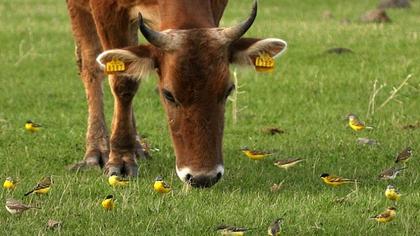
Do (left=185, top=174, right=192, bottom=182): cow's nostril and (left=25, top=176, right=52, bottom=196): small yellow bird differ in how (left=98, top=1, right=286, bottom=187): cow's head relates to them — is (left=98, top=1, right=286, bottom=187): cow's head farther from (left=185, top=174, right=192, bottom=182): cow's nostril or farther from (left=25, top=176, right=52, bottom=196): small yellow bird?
(left=25, top=176, right=52, bottom=196): small yellow bird

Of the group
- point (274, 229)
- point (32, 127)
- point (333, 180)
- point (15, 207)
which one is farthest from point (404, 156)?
point (32, 127)

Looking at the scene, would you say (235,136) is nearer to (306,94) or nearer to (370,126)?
(370,126)

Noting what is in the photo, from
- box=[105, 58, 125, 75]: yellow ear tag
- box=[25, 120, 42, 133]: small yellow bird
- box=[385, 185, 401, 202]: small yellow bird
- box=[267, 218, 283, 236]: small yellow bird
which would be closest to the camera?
box=[267, 218, 283, 236]: small yellow bird

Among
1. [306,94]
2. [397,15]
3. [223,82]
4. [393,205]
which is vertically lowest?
[397,15]

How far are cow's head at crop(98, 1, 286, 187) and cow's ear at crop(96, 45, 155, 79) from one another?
6.6 inches

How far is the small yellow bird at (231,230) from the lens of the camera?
7734 millimetres

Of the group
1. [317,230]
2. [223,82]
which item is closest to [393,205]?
[317,230]

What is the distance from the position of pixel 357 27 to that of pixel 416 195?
1239 cm

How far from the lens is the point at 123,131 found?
1119cm

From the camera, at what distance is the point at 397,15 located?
84.6ft

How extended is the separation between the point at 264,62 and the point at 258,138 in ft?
9.81

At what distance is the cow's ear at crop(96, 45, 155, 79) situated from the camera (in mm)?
9875

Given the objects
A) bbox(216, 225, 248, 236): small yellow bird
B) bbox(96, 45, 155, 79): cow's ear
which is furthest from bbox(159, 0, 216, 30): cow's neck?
bbox(216, 225, 248, 236): small yellow bird

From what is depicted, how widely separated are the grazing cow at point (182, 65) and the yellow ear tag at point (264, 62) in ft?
0.17
